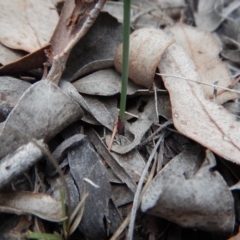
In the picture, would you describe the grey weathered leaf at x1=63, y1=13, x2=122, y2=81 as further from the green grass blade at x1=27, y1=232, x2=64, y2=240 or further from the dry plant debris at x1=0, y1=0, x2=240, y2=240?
the green grass blade at x1=27, y1=232, x2=64, y2=240

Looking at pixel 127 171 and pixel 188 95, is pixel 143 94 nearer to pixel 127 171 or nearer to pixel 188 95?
pixel 188 95

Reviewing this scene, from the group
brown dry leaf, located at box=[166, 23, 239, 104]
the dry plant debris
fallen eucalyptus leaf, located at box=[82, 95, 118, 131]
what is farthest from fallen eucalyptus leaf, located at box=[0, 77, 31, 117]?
brown dry leaf, located at box=[166, 23, 239, 104]

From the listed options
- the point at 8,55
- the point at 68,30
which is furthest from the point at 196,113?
the point at 8,55

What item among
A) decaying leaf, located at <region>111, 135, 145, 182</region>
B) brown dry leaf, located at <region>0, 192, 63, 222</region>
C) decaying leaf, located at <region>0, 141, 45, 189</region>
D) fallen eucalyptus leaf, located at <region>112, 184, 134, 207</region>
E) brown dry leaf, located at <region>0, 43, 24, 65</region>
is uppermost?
brown dry leaf, located at <region>0, 43, 24, 65</region>

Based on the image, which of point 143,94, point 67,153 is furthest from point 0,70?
point 143,94

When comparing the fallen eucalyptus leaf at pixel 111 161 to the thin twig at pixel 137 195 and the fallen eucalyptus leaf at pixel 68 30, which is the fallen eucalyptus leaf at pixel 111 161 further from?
the fallen eucalyptus leaf at pixel 68 30

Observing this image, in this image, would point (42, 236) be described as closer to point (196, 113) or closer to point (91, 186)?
point (91, 186)

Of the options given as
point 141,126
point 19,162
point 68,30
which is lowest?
point 141,126
